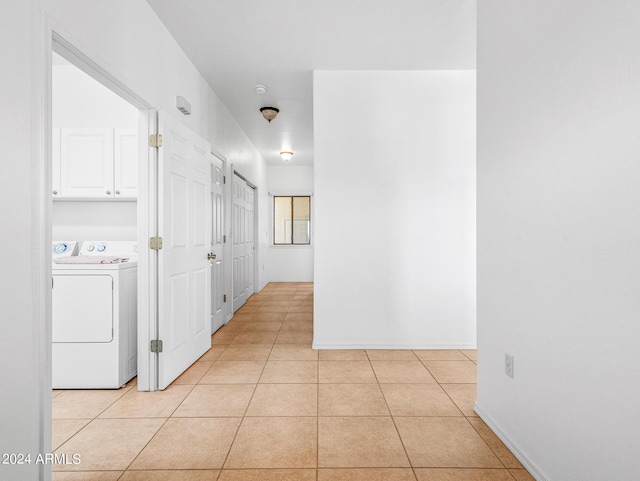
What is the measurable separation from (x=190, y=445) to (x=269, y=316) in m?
2.95

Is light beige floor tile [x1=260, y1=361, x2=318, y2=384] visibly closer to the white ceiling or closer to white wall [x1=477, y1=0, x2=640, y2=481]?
white wall [x1=477, y1=0, x2=640, y2=481]

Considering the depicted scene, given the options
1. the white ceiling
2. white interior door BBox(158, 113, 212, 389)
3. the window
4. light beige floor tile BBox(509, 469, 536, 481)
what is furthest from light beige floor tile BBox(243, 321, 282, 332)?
the window

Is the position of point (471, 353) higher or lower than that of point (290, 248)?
lower

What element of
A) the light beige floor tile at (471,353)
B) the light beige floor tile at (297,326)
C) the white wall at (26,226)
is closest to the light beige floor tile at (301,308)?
the light beige floor tile at (297,326)

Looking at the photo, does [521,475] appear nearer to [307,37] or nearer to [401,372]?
[401,372]

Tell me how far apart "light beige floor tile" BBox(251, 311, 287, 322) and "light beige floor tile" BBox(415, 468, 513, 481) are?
3121mm

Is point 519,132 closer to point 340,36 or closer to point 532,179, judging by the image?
point 532,179

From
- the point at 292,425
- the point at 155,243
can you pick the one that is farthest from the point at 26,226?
the point at 292,425

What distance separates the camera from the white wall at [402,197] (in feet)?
10.9

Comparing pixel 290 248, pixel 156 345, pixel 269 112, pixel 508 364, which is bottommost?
pixel 156 345

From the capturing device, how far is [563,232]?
4.50 feet

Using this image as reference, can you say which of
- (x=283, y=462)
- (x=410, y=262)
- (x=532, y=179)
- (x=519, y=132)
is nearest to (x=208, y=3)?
(x=519, y=132)

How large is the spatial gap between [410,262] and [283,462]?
7.04 ft

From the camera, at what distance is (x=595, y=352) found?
1201mm
